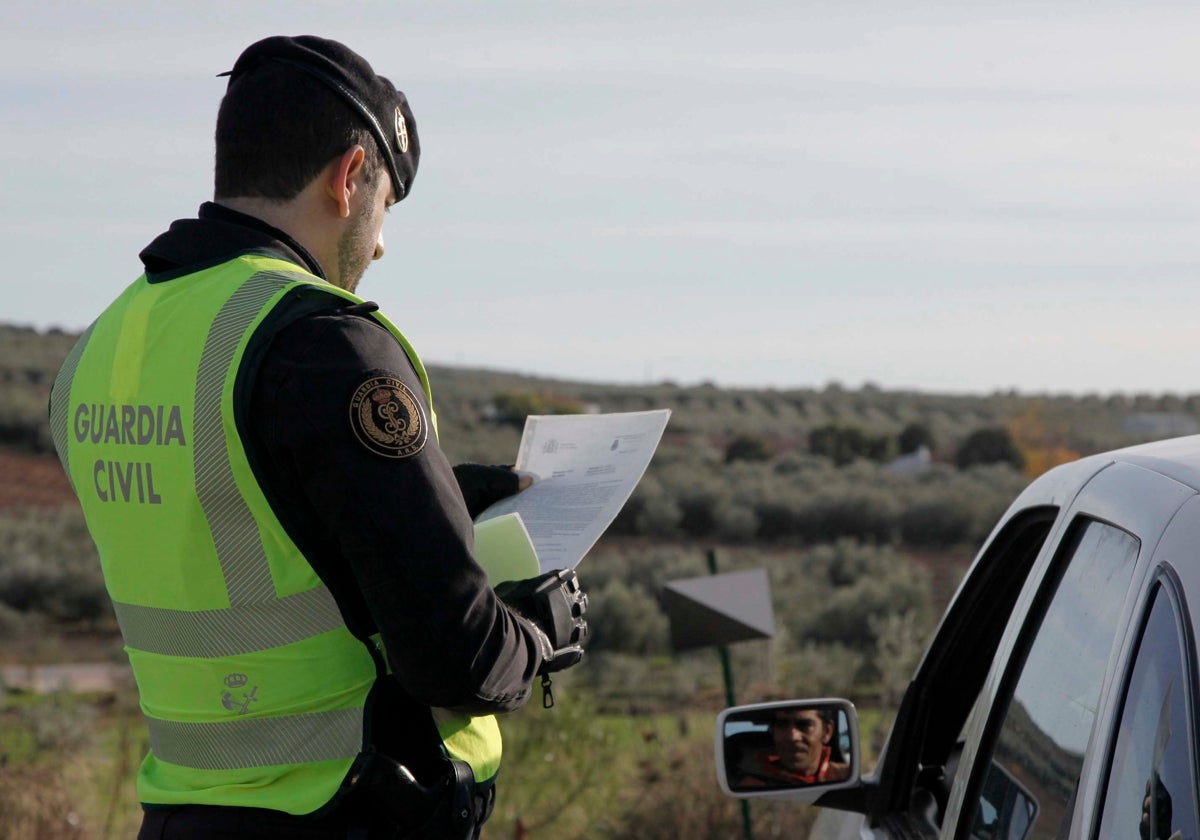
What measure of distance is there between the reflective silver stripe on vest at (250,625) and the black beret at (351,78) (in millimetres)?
754

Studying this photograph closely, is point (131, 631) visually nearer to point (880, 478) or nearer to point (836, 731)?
point (836, 731)

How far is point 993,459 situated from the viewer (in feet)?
114

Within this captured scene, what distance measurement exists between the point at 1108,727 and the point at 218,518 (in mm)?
1223

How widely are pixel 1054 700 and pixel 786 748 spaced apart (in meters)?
0.84

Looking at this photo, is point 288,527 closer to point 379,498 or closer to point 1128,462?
point 379,498

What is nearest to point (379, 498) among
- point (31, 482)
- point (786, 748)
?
point (786, 748)

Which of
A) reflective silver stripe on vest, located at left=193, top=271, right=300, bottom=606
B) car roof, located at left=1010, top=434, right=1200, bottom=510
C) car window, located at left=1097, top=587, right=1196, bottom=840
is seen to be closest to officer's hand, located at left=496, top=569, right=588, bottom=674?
reflective silver stripe on vest, located at left=193, top=271, right=300, bottom=606

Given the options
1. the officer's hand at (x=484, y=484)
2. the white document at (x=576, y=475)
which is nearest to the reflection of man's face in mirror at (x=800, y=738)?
the white document at (x=576, y=475)

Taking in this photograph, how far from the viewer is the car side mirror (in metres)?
2.84

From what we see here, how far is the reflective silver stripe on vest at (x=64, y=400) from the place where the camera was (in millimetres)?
2453

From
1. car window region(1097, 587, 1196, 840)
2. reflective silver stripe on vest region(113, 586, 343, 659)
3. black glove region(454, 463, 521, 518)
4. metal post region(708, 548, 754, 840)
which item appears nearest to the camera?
car window region(1097, 587, 1196, 840)

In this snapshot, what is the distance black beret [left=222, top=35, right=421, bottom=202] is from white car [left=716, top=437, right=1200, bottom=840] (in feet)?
3.90

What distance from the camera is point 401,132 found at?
98.0 inches

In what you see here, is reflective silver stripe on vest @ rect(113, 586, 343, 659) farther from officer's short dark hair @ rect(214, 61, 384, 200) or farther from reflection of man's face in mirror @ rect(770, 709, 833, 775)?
reflection of man's face in mirror @ rect(770, 709, 833, 775)
